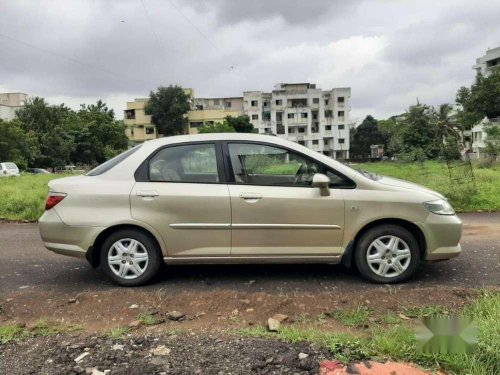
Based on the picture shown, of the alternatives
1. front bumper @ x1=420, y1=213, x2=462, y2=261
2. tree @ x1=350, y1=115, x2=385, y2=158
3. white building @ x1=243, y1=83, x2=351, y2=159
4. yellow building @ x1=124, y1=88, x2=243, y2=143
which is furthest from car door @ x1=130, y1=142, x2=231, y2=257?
tree @ x1=350, y1=115, x2=385, y2=158

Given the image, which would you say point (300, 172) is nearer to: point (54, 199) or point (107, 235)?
point (107, 235)

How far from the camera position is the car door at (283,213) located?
4.66 meters

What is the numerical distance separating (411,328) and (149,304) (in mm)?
2350

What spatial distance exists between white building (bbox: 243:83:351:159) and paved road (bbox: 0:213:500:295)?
73.0 meters

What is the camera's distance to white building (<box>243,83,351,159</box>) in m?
78.7

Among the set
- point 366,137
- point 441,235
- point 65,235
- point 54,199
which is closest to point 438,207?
point 441,235

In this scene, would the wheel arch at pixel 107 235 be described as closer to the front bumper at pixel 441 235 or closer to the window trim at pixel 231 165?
the window trim at pixel 231 165

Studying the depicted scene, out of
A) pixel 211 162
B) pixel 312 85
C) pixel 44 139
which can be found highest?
pixel 312 85

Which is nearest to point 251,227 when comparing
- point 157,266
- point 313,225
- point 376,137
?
point 313,225

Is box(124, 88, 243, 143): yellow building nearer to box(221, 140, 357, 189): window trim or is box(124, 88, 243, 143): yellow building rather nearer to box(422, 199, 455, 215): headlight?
box(221, 140, 357, 189): window trim

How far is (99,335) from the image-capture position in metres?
3.47

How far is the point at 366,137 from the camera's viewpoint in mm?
80562

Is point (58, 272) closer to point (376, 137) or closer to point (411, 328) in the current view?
point (411, 328)

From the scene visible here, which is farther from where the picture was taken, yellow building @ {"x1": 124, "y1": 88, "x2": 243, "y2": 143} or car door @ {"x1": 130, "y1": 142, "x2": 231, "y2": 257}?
yellow building @ {"x1": 124, "y1": 88, "x2": 243, "y2": 143}
